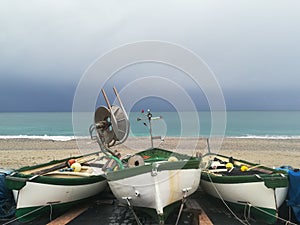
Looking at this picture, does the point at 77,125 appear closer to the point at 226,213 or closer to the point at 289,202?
the point at 226,213

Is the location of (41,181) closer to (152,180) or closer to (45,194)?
(45,194)

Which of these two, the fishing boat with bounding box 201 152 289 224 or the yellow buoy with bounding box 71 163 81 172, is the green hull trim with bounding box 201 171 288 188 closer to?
the fishing boat with bounding box 201 152 289 224

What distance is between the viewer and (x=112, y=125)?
6.65m

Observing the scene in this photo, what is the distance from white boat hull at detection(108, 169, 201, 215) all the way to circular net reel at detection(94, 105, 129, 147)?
1327mm

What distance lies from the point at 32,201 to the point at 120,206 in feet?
8.10

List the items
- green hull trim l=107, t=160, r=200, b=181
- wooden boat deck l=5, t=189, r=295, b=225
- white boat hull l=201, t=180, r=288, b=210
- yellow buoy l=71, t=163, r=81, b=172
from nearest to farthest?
1. green hull trim l=107, t=160, r=200, b=181
2. white boat hull l=201, t=180, r=288, b=210
3. wooden boat deck l=5, t=189, r=295, b=225
4. yellow buoy l=71, t=163, r=81, b=172

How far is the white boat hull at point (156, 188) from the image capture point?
5.34m

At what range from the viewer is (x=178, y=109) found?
605 centimetres

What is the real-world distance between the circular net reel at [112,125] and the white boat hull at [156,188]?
4.35 feet

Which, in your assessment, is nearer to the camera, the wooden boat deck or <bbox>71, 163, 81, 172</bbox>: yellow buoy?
the wooden boat deck

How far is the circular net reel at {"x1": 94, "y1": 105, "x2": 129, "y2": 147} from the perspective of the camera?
6594 millimetres

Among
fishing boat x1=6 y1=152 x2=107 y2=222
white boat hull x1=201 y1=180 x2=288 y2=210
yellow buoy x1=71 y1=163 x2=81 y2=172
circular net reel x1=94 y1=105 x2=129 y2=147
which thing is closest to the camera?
white boat hull x1=201 y1=180 x2=288 y2=210

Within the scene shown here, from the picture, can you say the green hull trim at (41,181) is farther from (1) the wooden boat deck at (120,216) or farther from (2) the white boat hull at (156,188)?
(2) the white boat hull at (156,188)

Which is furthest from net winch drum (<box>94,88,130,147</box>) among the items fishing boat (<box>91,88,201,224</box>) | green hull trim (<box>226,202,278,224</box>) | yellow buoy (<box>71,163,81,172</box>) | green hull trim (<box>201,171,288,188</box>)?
green hull trim (<box>226,202,278,224</box>)
